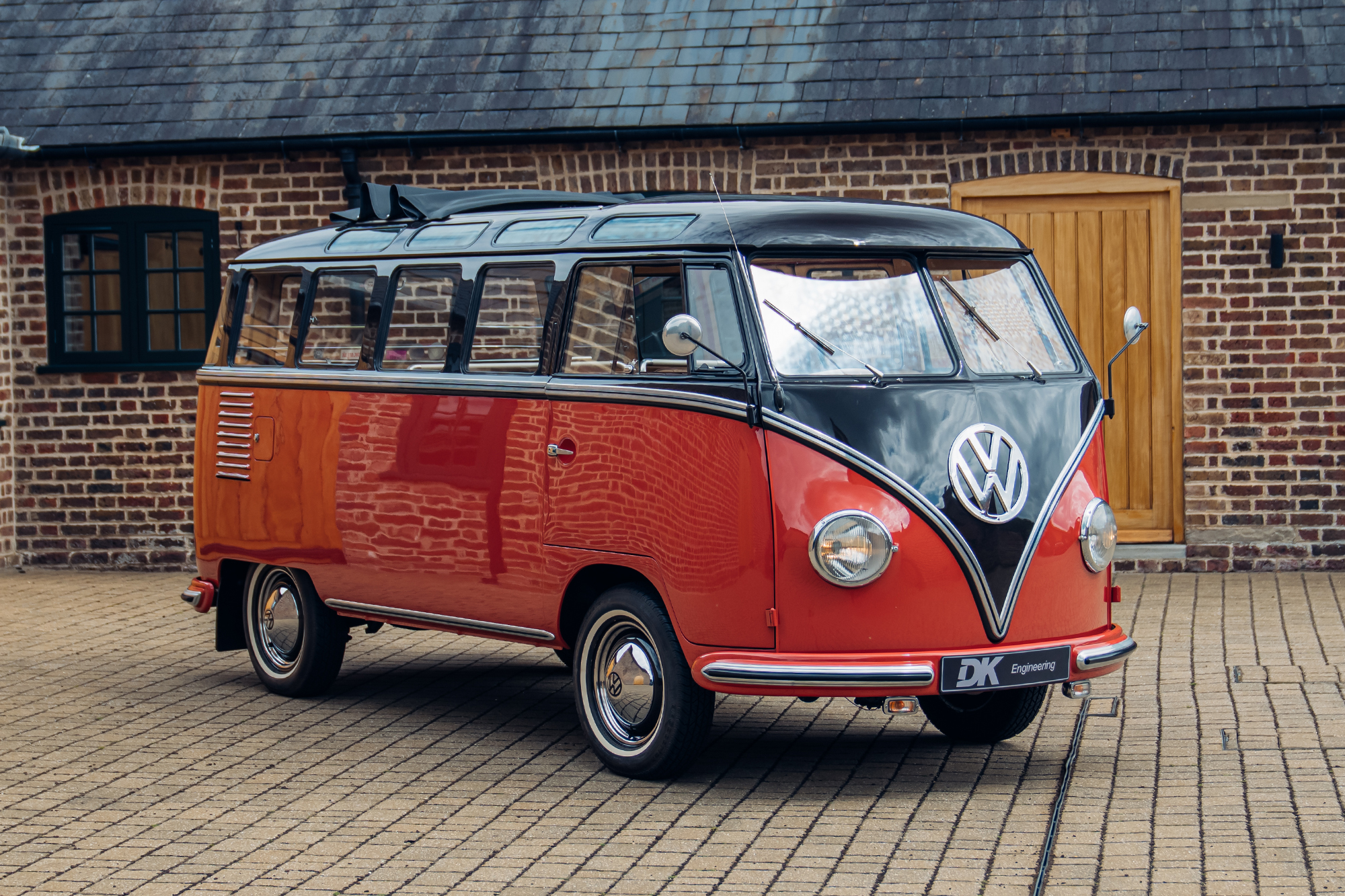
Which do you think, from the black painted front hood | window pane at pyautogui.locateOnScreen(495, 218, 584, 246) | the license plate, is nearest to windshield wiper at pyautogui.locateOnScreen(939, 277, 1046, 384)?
the black painted front hood

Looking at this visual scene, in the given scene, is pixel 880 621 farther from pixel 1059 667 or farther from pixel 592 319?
pixel 592 319

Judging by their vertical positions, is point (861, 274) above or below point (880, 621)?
above

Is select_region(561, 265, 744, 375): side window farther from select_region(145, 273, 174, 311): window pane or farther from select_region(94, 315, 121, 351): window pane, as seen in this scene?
select_region(94, 315, 121, 351): window pane

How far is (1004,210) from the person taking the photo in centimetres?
1276

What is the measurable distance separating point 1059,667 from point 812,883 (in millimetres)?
1609

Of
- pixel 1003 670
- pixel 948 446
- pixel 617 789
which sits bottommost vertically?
pixel 617 789

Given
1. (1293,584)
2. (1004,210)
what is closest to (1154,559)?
(1293,584)

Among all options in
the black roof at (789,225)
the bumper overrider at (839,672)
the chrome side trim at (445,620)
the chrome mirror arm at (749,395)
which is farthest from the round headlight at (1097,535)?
the chrome side trim at (445,620)

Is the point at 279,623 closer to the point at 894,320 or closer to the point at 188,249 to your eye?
Result: the point at 894,320

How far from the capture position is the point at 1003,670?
20.5ft

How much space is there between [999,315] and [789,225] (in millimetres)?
971

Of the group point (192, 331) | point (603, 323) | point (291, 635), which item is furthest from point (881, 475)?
point (192, 331)

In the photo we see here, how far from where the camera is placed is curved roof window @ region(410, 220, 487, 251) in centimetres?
774

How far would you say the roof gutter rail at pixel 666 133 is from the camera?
40.1 feet
